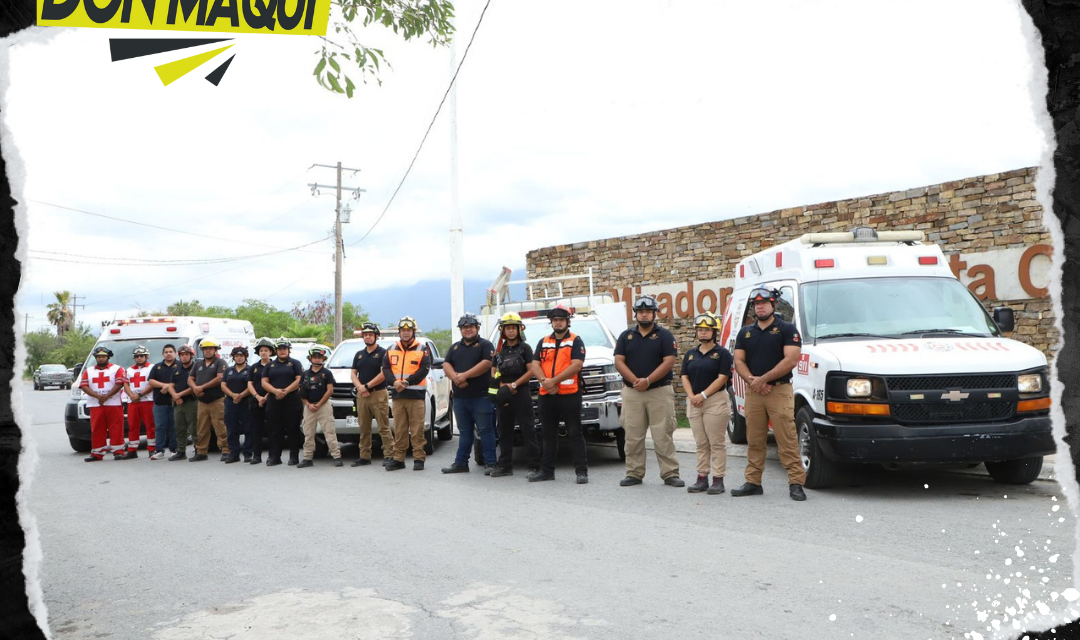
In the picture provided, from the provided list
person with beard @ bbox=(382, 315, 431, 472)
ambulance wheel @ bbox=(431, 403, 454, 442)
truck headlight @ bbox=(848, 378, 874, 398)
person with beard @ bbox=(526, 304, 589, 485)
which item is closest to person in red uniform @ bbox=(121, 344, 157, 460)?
ambulance wheel @ bbox=(431, 403, 454, 442)

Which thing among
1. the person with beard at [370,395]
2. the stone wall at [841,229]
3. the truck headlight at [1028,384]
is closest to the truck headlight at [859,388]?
the truck headlight at [1028,384]

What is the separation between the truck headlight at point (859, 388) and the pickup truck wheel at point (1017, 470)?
1.59 m

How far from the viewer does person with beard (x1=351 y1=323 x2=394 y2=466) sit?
35.5 feet

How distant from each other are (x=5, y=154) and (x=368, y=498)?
716 centimetres

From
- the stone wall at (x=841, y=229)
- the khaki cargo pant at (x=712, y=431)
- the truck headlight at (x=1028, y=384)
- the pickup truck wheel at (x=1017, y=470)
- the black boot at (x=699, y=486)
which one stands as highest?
the stone wall at (x=841, y=229)

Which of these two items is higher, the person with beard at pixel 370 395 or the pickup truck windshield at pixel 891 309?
the pickup truck windshield at pixel 891 309

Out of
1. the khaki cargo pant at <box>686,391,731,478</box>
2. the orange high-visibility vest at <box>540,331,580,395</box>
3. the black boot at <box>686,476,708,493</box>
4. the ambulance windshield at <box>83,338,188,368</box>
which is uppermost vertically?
the ambulance windshield at <box>83,338,188,368</box>

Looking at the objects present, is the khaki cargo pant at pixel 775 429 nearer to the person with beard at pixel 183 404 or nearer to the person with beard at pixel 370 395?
the person with beard at pixel 370 395

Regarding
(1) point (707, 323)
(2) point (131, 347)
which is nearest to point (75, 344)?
(2) point (131, 347)

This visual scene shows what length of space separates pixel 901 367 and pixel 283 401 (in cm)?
818

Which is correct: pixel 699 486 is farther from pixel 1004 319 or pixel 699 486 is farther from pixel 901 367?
pixel 1004 319

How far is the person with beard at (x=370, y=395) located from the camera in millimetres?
10820

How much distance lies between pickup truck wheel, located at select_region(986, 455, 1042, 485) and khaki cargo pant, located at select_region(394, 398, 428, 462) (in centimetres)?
658

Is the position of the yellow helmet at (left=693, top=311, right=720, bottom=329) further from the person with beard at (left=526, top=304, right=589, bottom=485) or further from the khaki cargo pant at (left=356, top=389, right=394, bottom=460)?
the khaki cargo pant at (left=356, top=389, right=394, bottom=460)
